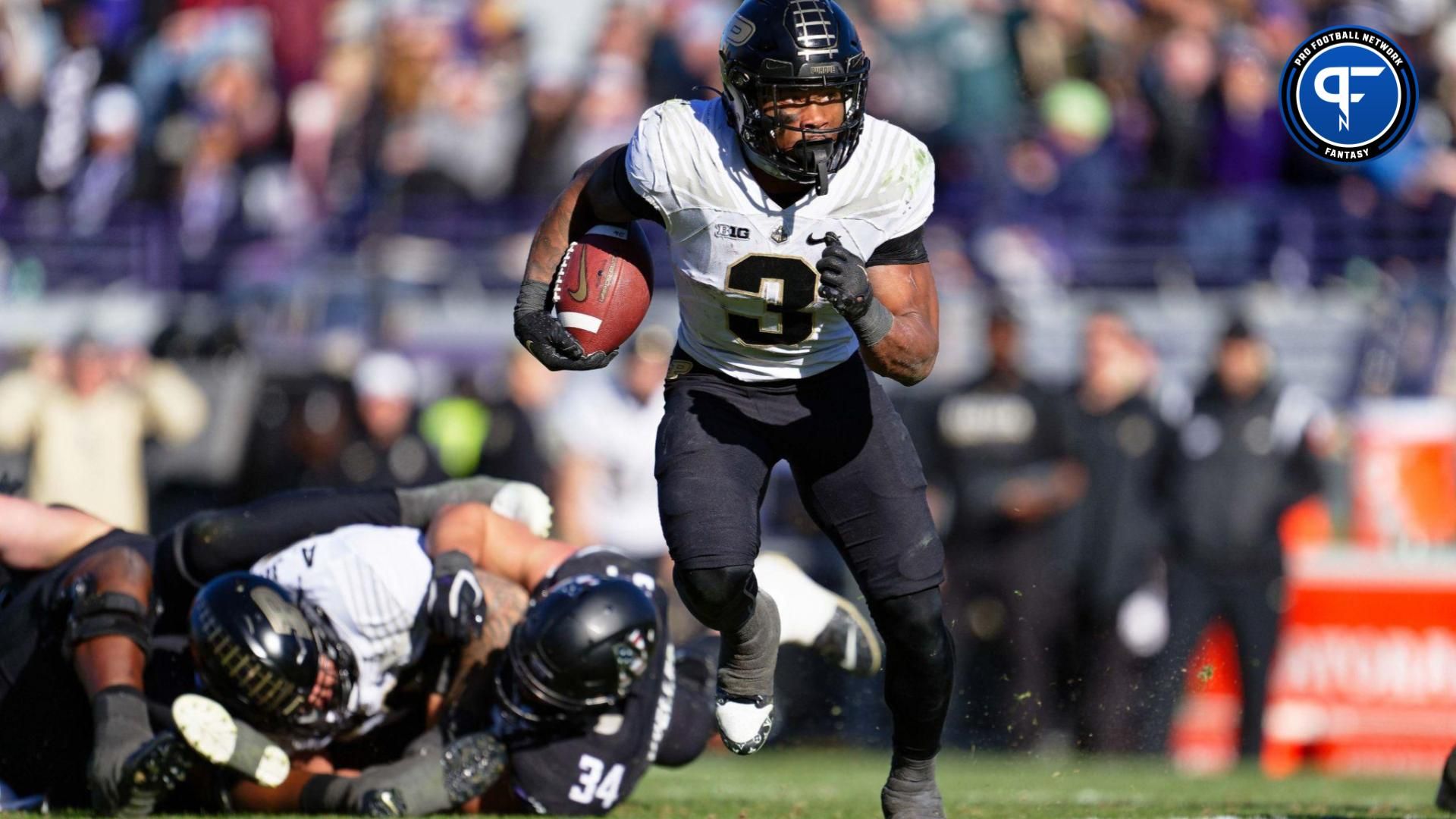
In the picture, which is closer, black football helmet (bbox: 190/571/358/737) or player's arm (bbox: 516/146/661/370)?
player's arm (bbox: 516/146/661/370)

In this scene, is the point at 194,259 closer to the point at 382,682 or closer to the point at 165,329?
the point at 165,329

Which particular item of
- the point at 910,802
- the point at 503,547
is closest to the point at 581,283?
the point at 503,547

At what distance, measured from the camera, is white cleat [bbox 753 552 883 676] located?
6703 millimetres

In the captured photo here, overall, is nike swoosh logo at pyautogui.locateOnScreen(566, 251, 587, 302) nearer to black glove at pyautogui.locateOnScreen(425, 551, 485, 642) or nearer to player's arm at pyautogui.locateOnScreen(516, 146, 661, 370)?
player's arm at pyautogui.locateOnScreen(516, 146, 661, 370)

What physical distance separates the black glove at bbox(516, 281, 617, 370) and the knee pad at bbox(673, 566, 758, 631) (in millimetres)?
565

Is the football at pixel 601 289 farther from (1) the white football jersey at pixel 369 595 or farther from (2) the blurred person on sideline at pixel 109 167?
(2) the blurred person on sideline at pixel 109 167

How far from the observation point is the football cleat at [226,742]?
5516 millimetres

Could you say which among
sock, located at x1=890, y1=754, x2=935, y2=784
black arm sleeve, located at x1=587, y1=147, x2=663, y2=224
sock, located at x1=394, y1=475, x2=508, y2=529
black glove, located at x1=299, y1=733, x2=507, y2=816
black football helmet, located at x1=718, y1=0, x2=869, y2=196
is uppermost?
black football helmet, located at x1=718, y1=0, x2=869, y2=196

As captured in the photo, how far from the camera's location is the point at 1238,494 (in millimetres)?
9078

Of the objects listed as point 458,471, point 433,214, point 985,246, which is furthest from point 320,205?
point 985,246

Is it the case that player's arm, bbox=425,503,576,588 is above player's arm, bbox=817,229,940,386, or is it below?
below

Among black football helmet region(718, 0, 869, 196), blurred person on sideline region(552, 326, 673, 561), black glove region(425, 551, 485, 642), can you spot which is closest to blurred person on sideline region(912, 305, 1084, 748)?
blurred person on sideline region(552, 326, 673, 561)

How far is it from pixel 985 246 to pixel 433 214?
3058mm

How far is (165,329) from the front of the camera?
34.4 feet
